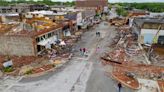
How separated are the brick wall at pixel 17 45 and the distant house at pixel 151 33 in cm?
1952

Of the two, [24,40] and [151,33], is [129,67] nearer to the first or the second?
[151,33]

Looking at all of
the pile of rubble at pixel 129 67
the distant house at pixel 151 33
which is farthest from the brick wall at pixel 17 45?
the distant house at pixel 151 33

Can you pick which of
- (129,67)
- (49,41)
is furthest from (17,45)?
(129,67)

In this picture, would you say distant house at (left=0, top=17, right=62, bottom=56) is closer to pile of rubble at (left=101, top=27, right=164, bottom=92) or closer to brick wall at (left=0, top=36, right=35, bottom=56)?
brick wall at (left=0, top=36, right=35, bottom=56)

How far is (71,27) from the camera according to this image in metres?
51.8

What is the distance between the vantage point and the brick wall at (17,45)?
107 ft

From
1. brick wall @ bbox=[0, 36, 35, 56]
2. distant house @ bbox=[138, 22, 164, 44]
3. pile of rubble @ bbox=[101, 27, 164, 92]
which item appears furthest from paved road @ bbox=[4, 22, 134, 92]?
distant house @ bbox=[138, 22, 164, 44]

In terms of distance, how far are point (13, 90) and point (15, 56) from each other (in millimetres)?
11924

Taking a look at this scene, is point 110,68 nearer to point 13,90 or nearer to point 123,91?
point 123,91

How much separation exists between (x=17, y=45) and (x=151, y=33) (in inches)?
893

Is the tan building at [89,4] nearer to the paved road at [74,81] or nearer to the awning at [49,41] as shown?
the awning at [49,41]

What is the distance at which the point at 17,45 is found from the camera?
109ft

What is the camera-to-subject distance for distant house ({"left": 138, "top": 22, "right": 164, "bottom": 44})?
3807 cm

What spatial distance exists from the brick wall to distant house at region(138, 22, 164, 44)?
19522 millimetres
